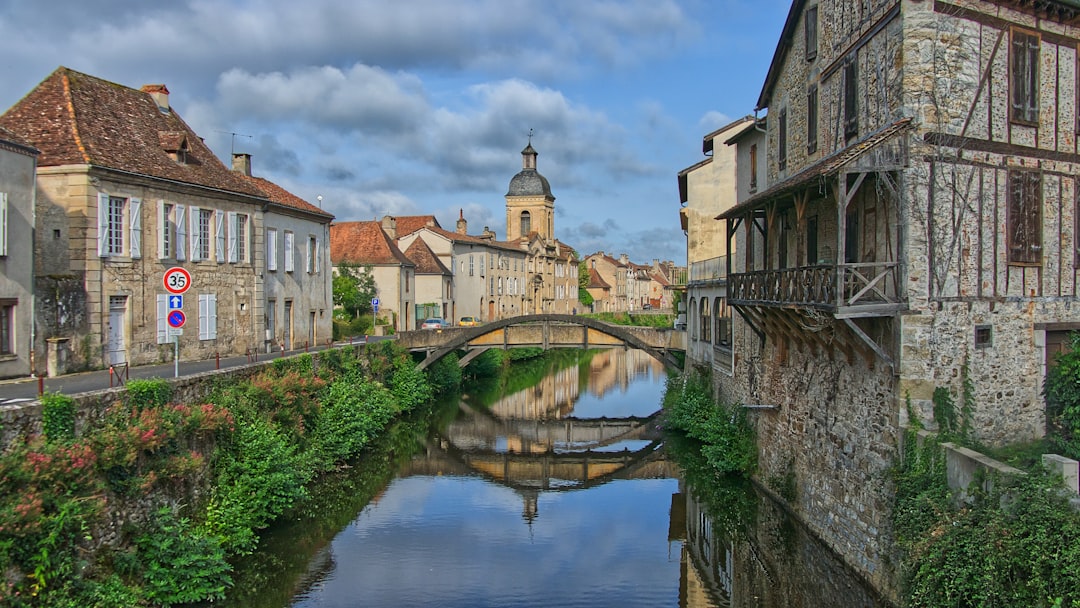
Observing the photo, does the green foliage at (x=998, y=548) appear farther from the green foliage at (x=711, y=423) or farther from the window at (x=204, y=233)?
the window at (x=204, y=233)

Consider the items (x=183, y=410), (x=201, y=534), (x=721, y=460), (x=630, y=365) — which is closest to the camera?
(x=201, y=534)

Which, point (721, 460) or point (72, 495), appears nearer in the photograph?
point (72, 495)

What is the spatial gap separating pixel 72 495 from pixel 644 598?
783 centimetres

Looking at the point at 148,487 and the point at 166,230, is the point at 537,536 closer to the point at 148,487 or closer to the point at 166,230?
the point at 148,487

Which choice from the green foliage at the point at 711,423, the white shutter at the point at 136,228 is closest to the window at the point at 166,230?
the white shutter at the point at 136,228

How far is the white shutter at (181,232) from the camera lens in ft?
66.3

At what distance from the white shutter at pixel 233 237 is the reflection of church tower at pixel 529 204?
46460 millimetres


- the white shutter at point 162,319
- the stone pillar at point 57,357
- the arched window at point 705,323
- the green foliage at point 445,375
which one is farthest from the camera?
the green foliage at point 445,375

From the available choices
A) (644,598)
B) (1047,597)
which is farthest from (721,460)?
(1047,597)

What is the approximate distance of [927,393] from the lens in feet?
34.6

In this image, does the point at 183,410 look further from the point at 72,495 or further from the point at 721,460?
the point at 721,460

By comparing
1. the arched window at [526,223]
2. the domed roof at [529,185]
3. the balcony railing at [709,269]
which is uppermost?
the domed roof at [529,185]

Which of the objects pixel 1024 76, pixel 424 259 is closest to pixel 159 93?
pixel 1024 76

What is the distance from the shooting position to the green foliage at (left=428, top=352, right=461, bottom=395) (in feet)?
105
